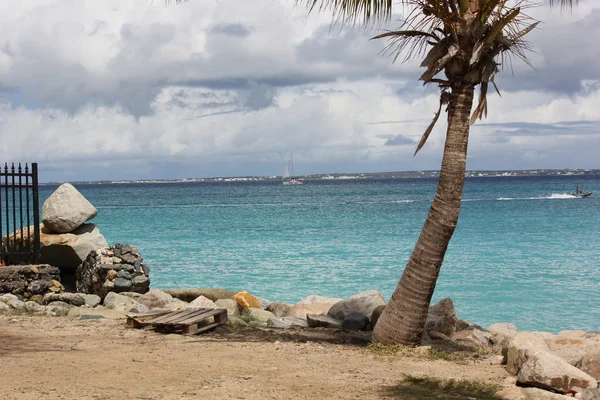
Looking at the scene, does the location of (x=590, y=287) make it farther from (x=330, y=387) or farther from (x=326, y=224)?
(x=326, y=224)

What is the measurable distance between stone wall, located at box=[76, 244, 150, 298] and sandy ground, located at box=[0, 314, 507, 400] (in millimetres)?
3632

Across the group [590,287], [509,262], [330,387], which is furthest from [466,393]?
[509,262]

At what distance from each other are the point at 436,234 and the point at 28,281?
8.41 meters

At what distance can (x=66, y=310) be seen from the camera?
12.1 m

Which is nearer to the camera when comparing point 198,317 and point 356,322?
point 198,317

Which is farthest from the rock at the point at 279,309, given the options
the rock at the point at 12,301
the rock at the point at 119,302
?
the rock at the point at 12,301

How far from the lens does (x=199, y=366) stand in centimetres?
801

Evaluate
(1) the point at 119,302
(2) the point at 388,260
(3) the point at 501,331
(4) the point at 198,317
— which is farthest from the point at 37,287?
(2) the point at 388,260

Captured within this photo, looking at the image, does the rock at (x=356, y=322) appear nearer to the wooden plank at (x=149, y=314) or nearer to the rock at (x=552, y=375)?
the wooden plank at (x=149, y=314)

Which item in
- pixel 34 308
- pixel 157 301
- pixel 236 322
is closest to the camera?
pixel 236 322

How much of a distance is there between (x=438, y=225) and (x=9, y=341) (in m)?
5.92

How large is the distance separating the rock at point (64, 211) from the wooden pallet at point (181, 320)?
4.98 m

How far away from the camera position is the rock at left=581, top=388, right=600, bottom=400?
6172 millimetres

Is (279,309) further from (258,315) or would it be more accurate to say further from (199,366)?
(199,366)
